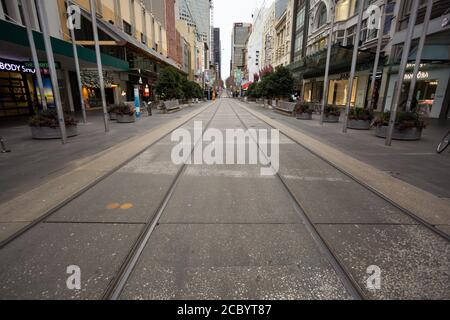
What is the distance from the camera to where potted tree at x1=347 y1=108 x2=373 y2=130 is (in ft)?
48.6

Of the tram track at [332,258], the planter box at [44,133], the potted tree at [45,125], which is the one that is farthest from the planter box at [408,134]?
the planter box at [44,133]

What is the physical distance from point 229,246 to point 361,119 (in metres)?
15.0

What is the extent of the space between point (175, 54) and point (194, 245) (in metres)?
71.9

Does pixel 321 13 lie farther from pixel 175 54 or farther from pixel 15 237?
pixel 15 237

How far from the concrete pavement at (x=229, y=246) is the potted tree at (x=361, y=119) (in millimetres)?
11490

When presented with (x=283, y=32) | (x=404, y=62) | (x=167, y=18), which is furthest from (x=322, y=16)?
(x=167, y=18)

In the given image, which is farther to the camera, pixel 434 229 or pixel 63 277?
pixel 434 229

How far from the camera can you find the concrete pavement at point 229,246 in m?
2.54

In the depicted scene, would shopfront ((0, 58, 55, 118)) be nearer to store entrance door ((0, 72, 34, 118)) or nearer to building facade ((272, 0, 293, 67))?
store entrance door ((0, 72, 34, 118))

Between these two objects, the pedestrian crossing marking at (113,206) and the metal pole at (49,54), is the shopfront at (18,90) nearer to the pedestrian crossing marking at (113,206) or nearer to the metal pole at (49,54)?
the metal pole at (49,54)

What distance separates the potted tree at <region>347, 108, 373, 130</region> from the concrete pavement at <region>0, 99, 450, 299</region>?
11.5 m

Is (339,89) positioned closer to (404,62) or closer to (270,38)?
(404,62)
